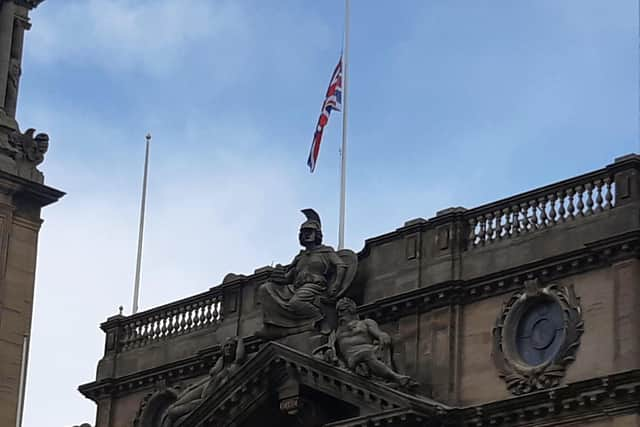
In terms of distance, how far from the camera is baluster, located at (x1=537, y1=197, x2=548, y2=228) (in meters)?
42.4

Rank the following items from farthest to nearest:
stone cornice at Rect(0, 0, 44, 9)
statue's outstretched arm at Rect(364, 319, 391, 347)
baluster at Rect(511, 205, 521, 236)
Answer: stone cornice at Rect(0, 0, 44, 9) → statue's outstretched arm at Rect(364, 319, 391, 347) → baluster at Rect(511, 205, 521, 236)

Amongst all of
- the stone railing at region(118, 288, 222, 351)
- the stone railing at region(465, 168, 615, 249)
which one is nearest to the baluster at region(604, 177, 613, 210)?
the stone railing at region(465, 168, 615, 249)

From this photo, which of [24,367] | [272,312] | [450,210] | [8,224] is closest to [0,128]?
[8,224]

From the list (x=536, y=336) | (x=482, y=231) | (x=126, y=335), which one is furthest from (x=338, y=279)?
(x=126, y=335)

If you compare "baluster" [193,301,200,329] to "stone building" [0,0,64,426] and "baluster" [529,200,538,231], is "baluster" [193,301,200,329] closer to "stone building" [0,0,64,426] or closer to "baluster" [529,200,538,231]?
"stone building" [0,0,64,426]

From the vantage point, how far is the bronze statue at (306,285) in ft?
150

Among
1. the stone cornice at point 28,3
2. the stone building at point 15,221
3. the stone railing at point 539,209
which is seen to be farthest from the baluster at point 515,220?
the stone cornice at point 28,3

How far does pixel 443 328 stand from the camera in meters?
43.5

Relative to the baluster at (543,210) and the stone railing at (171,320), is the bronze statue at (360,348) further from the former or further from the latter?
the stone railing at (171,320)

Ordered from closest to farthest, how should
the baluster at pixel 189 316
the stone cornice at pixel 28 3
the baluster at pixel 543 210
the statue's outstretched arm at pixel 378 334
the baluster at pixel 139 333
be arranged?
the baluster at pixel 543 210
the statue's outstretched arm at pixel 378 334
the baluster at pixel 189 316
the baluster at pixel 139 333
the stone cornice at pixel 28 3

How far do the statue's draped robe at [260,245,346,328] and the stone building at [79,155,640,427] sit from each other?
0.04m

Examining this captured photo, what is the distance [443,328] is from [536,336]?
8.33ft

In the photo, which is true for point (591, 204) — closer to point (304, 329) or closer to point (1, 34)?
point (304, 329)

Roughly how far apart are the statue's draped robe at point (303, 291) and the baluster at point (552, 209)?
5615 mm
